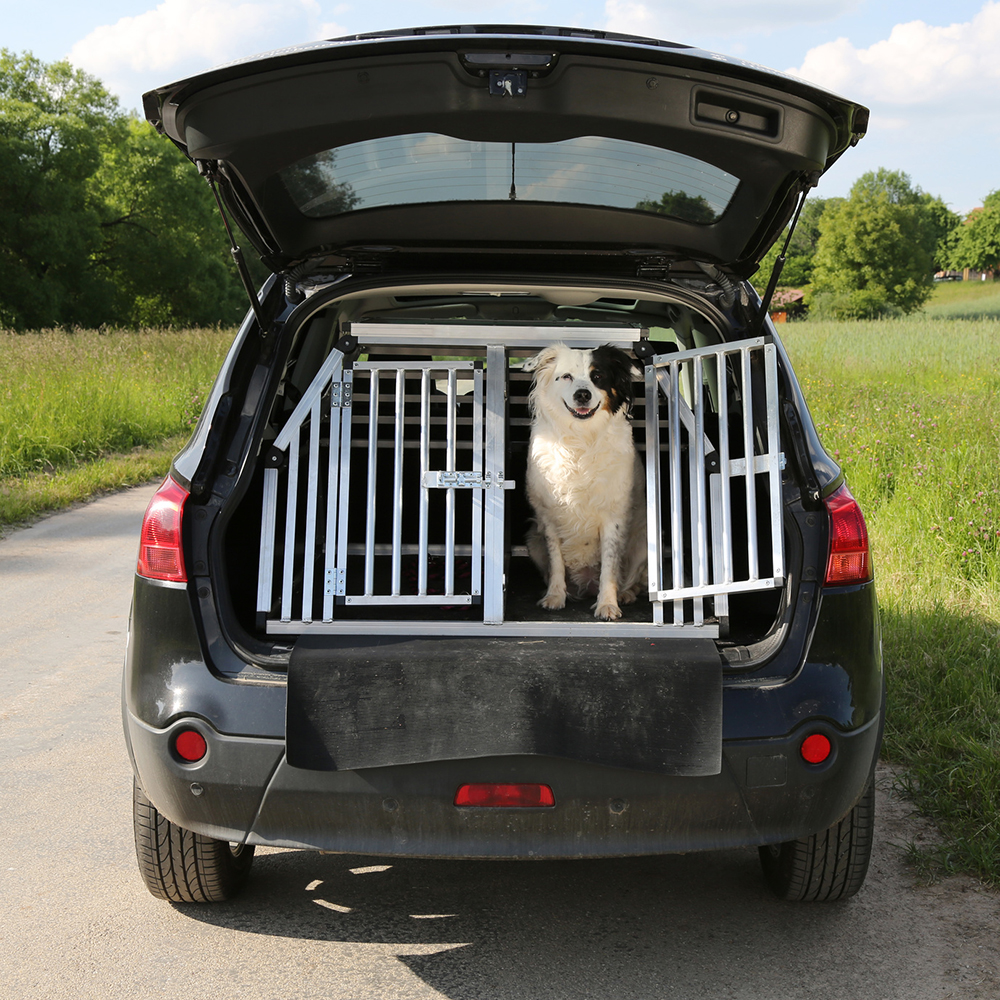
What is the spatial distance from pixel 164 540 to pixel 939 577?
15.4ft

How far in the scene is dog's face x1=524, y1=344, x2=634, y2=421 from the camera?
3.58 metres

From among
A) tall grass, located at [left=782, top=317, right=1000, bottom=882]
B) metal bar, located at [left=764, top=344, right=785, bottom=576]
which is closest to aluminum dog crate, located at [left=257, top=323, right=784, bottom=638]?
metal bar, located at [left=764, top=344, right=785, bottom=576]

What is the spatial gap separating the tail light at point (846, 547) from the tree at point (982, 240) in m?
114

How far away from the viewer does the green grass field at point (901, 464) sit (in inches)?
149

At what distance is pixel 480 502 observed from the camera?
10.3ft

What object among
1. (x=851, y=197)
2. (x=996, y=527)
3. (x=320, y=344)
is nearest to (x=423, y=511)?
(x=320, y=344)

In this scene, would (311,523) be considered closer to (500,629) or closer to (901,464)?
(500,629)

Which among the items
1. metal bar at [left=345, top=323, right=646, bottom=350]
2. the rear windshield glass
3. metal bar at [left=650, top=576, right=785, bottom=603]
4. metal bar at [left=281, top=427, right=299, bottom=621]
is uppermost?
the rear windshield glass

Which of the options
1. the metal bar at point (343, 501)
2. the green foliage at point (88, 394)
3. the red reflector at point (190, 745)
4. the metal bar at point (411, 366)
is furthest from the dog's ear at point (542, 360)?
the green foliage at point (88, 394)

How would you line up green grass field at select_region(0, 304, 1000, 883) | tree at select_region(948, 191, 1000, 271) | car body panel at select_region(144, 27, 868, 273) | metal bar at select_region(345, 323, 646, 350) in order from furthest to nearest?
tree at select_region(948, 191, 1000, 271) < green grass field at select_region(0, 304, 1000, 883) < metal bar at select_region(345, 323, 646, 350) < car body panel at select_region(144, 27, 868, 273)

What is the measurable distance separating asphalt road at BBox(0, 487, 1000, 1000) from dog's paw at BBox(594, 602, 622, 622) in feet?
2.68

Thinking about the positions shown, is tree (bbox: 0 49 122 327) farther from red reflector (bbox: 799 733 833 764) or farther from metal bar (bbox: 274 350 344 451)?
red reflector (bbox: 799 733 833 764)

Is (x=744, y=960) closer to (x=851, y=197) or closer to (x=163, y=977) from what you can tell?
(x=163, y=977)

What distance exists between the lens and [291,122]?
2.38m
